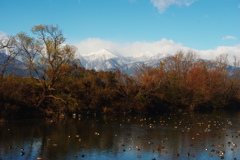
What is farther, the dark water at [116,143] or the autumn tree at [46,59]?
the autumn tree at [46,59]

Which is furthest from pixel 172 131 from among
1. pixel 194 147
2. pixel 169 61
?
pixel 169 61

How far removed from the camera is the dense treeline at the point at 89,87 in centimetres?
4406

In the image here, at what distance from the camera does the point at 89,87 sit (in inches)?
2120

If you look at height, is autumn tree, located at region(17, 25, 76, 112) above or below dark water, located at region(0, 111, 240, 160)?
above

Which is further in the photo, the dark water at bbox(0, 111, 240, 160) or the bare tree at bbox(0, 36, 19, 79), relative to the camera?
the bare tree at bbox(0, 36, 19, 79)

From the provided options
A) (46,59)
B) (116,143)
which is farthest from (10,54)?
(116,143)

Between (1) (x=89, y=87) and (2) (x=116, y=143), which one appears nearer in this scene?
(2) (x=116, y=143)

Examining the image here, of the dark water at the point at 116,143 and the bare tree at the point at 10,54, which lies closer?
the dark water at the point at 116,143

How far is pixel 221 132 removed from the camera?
32281mm

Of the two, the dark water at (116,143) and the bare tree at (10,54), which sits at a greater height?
the bare tree at (10,54)

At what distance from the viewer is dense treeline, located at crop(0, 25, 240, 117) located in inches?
1735

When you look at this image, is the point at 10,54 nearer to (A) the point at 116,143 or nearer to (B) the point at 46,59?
(B) the point at 46,59

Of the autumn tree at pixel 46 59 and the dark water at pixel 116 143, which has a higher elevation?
the autumn tree at pixel 46 59

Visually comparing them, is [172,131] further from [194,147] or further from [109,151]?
[109,151]
